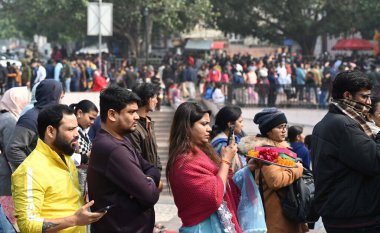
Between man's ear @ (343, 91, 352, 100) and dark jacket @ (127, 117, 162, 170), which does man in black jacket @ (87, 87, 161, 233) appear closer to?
man's ear @ (343, 91, 352, 100)

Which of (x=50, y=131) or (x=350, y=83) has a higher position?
(x=350, y=83)

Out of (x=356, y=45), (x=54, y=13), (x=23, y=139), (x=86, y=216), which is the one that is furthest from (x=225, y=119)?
(x=356, y=45)

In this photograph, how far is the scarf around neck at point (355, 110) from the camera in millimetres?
6172

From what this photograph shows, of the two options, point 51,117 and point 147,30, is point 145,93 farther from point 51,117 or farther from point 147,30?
point 147,30

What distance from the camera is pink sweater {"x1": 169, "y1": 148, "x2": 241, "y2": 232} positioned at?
6.06m

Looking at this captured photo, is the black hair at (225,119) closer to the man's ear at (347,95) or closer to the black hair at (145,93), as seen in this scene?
the black hair at (145,93)

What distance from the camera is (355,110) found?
245 inches

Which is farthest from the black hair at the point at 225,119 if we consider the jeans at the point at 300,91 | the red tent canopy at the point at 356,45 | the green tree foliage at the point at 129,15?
the red tent canopy at the point at 356,45

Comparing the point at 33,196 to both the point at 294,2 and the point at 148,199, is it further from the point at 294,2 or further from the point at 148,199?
the point at 294,2

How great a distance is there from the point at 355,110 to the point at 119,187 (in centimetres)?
162

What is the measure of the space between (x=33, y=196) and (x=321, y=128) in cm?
192

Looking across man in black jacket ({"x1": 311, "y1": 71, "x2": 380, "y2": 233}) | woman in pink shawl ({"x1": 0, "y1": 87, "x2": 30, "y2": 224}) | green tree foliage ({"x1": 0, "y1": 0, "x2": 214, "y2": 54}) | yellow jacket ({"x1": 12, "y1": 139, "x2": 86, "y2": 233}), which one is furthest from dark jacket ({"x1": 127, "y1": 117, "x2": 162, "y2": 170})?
green tree foliage ({"x1": 0, "y1": 0, "x2": 214, "y2": 54})

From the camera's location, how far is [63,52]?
5138cm

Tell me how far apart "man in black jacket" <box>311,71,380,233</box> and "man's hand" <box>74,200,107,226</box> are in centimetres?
154
